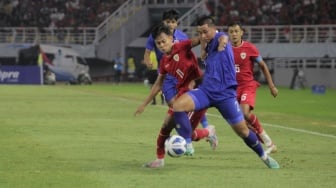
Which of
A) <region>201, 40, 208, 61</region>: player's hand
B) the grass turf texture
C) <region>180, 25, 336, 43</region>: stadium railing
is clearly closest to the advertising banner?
<region>180, 25, 336, 43</region>: stadium railing

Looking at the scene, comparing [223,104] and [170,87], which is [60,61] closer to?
[170,87]

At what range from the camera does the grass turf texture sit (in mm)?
10172

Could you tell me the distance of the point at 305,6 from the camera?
58.1 m

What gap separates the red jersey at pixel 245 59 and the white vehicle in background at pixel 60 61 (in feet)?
143

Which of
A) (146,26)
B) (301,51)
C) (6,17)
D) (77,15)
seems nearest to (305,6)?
(301,51)

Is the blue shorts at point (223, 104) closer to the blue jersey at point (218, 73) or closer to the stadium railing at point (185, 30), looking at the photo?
the blue jersey at point (218, 73)

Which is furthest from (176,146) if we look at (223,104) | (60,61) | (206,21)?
(60,61)

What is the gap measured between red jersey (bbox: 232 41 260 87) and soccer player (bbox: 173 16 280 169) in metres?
2.45

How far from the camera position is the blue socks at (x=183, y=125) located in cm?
1135

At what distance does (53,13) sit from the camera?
66188 millimetres

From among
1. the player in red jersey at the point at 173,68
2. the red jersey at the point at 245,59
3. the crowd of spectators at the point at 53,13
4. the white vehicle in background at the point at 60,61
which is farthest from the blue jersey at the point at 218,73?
the crowd of spectators at the point at 53,13

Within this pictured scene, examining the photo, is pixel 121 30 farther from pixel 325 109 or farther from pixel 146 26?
pixel 325 109

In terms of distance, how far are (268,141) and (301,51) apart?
1652 inches

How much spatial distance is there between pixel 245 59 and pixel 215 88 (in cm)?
277
